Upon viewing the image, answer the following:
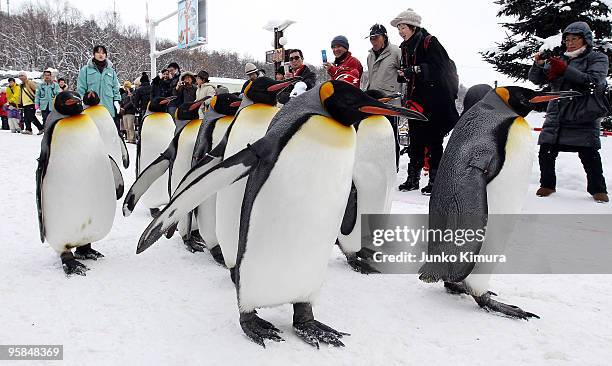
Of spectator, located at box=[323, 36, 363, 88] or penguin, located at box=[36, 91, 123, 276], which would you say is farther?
spectator, located at box=[323, 36, 363, 88]

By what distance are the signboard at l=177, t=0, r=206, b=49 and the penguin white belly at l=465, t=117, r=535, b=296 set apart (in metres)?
18.0

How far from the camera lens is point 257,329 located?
1838 millimetres

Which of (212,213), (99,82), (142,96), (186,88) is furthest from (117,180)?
(142,96)

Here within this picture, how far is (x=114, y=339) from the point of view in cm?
178

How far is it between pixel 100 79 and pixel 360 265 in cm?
483

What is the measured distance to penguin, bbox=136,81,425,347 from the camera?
172cm

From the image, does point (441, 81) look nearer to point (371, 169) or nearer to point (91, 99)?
point (371, 169)

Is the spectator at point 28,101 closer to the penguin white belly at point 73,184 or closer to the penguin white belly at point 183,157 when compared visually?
the penguin white belly at point 183,157

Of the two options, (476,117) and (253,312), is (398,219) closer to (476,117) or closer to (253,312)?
(476,117)

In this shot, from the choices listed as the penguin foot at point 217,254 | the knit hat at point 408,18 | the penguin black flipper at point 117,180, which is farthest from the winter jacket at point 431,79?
the penguin black flipper at point 117,180

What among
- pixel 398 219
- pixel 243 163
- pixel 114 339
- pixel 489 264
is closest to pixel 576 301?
pixel 489 264

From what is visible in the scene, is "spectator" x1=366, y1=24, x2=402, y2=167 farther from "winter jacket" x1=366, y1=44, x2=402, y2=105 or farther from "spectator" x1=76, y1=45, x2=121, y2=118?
"spectator" x1=76, y1=45, x2=121, y2=118

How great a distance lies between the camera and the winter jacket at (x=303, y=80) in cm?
364

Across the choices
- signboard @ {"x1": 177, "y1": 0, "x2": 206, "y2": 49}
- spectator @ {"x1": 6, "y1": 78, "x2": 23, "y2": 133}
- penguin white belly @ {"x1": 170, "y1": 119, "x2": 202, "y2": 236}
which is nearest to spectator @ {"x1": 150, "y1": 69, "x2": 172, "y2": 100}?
penguin white belly @ {"x1": 170, "y1": 119, "x2": 202, "y2": 236}
